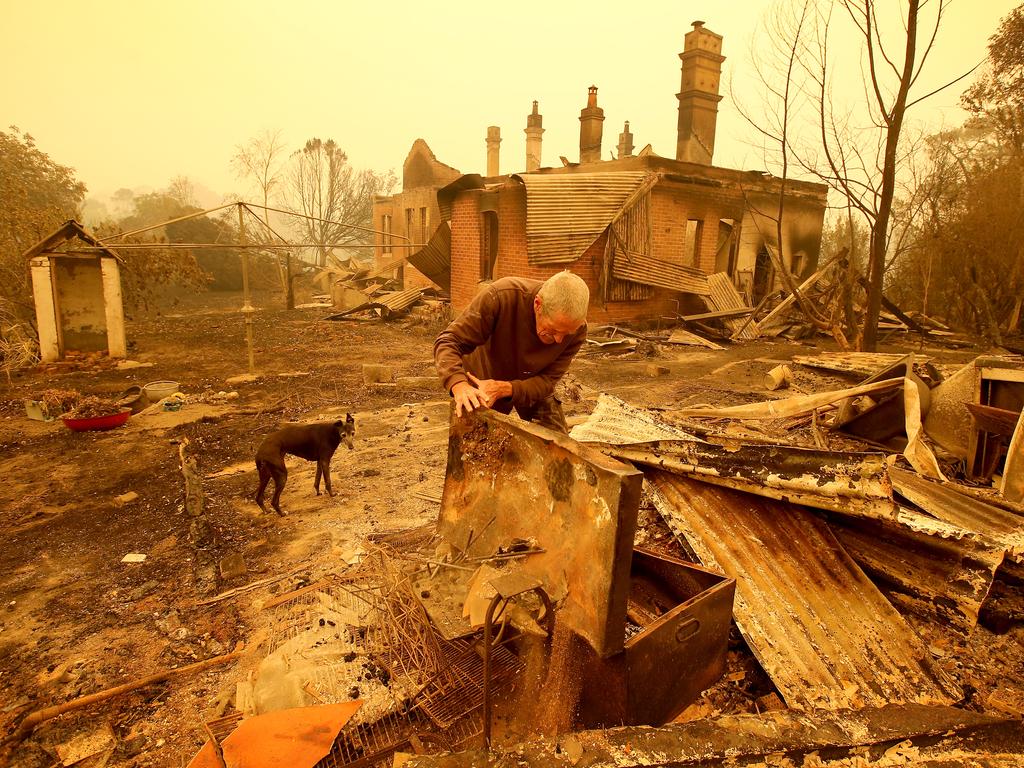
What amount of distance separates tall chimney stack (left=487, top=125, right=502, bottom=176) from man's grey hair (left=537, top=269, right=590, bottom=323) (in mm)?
25240

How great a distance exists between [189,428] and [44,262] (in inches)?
227

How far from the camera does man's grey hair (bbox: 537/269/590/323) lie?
125 inches

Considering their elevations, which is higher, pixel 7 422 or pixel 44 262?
pixel 44 262

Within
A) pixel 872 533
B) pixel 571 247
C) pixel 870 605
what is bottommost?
pixel 870 605

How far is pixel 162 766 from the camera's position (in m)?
2.39

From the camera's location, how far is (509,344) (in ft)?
12.5

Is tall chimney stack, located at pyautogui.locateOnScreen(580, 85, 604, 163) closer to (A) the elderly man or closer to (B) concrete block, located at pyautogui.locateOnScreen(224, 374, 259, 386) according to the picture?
(B) concrete block, located at pyautogui.locateOnScreen(224, 374, 259, 386)

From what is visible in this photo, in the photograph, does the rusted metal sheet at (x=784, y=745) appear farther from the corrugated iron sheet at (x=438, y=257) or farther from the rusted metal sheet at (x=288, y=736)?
the corrugated iron sheet at (x=438, y=257)

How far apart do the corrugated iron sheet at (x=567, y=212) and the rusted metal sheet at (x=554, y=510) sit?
388 inches

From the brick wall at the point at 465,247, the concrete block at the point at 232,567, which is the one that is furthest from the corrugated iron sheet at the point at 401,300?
the concrete block at the point at 232,567

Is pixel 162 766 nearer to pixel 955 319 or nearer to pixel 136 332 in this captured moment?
pixel 136 332

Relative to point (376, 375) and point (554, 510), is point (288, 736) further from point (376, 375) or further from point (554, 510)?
point (376, 375)

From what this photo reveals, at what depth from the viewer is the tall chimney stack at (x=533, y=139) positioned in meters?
25.0

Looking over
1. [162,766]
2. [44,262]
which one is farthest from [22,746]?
[44,262]
